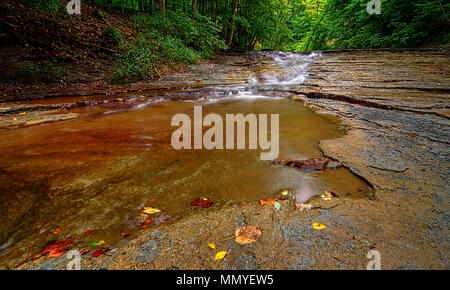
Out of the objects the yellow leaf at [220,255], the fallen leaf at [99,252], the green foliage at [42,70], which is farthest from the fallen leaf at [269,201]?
the green foliage at [42,70]

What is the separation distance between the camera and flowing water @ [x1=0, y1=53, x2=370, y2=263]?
151 centimetres

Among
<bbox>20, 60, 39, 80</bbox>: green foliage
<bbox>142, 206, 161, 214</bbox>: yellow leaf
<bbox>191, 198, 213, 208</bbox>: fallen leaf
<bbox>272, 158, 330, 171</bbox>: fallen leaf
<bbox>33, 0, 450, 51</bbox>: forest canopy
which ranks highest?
<bbox>33, 0, 450, 51</bbox>: forest canopy

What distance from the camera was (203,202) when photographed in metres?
1.71

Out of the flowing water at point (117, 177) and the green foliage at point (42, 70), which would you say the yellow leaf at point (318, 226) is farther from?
the green foliage at point (42, 70)

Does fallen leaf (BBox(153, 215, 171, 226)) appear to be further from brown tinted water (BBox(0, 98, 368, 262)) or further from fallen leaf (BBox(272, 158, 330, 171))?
fallen leaf (BBox(272, 158, 330, 171))

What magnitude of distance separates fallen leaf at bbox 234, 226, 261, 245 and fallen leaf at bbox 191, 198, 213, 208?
1.28ft

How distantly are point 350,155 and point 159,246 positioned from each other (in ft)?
7.30

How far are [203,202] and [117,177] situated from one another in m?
1.00

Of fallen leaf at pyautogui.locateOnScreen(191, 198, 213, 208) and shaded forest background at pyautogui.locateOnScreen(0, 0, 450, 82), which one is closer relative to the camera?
fallen leaf at pyautogui.locateOnScreen(191, 198, 213, 208)

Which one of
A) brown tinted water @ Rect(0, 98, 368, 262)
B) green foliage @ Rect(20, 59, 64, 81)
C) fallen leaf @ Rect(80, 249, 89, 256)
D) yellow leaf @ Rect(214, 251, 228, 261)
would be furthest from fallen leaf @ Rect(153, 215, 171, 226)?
green foliage @ Rect(20, 59, 64, 81)

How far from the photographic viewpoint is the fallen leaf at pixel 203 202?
1.66 m

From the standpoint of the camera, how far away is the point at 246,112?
15.9 ft

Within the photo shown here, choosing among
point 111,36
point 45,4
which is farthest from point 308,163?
point 45,4

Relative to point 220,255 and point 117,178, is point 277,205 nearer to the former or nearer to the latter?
point 220,255
